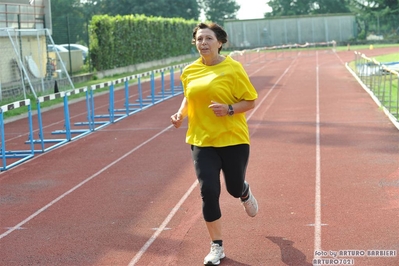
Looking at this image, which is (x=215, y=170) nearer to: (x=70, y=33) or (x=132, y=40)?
(x=70, y=33)

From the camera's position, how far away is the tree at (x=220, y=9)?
9612 cm

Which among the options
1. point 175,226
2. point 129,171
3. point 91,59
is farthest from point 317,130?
point 91,59

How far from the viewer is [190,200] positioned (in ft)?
30.0

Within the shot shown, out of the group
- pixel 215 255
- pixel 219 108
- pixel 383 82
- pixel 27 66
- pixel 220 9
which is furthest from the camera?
pixel 220 9

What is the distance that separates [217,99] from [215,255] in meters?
1.27

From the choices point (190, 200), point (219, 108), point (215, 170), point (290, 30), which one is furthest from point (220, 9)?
point (219, 108)

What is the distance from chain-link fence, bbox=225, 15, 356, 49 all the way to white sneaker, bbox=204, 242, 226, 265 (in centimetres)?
6268

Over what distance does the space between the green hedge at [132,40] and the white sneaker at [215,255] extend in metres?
29.7

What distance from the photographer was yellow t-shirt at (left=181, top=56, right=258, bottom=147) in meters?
6.50

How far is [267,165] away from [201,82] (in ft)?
16.1

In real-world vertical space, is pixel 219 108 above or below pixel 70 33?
below

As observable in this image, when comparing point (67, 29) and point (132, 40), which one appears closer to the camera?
point (67, 29)

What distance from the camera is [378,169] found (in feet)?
34.6

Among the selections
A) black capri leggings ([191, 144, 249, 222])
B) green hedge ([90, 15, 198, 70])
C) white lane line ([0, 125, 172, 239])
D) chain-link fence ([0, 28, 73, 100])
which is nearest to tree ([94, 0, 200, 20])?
green hedge ([90, 15, 198, 70])
